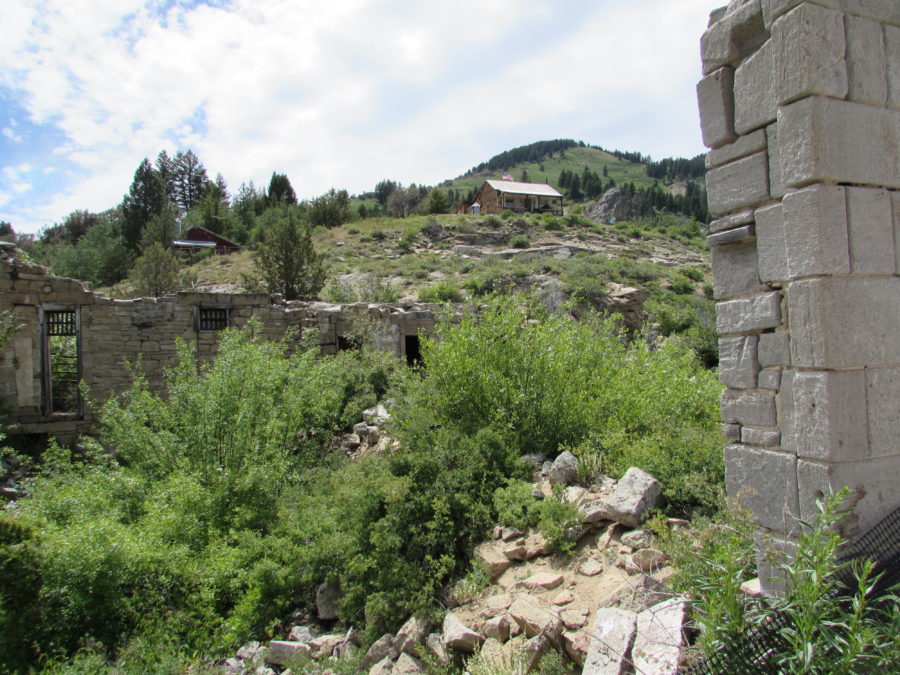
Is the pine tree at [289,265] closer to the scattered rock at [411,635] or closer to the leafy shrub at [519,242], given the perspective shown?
the leafy shrub at [519,242]

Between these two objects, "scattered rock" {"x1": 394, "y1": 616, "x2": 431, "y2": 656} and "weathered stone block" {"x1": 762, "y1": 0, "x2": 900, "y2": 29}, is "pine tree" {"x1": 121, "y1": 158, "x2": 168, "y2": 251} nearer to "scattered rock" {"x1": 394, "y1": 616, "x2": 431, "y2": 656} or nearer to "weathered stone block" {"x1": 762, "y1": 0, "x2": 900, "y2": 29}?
"scattered rock" {"x1": 394, "y1": 616, "x2": 431, "y2": 656}

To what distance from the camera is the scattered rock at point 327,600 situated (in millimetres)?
5043

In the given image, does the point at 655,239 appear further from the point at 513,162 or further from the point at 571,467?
the point at 513,162

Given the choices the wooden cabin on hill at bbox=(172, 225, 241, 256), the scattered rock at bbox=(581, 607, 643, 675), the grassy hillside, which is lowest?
the scattered rock at bbox=(581, 607, 643, 675)

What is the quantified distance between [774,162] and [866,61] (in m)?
0.68

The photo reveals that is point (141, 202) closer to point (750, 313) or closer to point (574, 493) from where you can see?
point (574, 493)

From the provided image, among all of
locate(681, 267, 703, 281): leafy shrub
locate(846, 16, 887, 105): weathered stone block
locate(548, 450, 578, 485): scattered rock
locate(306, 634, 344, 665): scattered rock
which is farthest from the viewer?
locate(681, 267, 703, 281): leafy shrub

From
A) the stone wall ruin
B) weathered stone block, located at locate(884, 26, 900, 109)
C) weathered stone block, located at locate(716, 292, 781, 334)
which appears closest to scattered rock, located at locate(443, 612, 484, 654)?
weathered stone block, located at locate(716, 292, 781, 334)

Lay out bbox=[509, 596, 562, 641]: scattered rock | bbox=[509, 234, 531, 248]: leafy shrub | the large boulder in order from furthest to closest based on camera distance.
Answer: bbox=[509, 234, 531, 248]: leafy shrub < the large boulder < bbox=[509, 596, 562, 641]: scattered rock

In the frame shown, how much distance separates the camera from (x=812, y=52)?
2.87m

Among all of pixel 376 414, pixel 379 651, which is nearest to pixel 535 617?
pixel 379 651

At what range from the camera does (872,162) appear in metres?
2.98

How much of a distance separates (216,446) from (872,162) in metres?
7.14

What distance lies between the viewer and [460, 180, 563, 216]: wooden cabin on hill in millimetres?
49375
